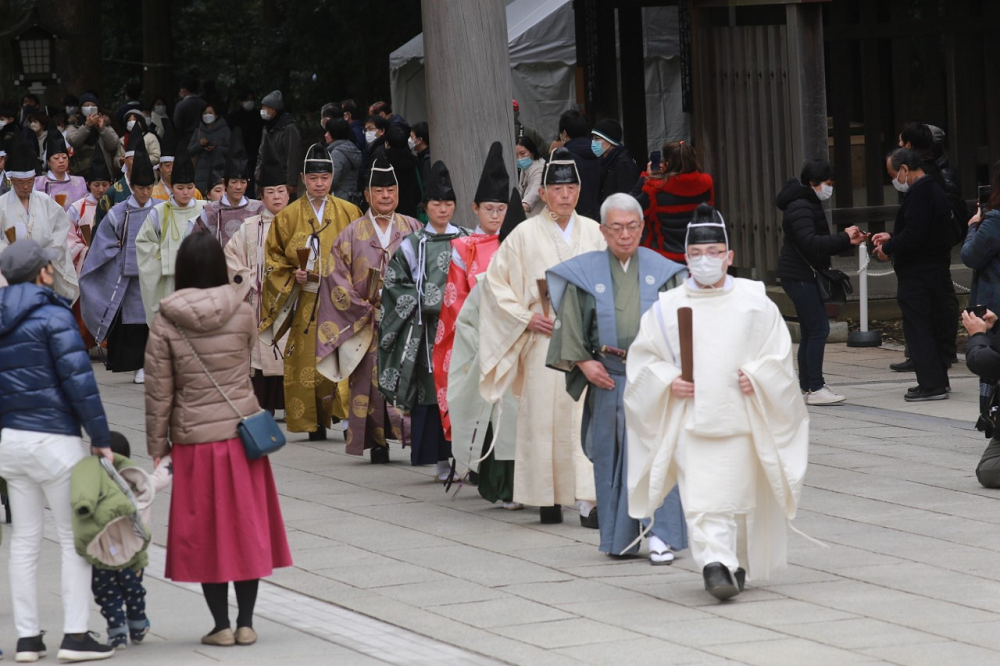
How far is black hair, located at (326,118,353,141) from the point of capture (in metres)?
15.6

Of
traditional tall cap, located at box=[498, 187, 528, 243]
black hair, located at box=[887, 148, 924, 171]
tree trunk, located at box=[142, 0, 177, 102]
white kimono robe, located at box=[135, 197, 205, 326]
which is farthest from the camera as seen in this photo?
tree trunk, located at box=[142, 0, 177, 102]

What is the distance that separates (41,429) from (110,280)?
768cm

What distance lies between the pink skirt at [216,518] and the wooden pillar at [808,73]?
8778 millimetres

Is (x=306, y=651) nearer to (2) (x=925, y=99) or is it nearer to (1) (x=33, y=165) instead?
(1) (x=33, y=165)

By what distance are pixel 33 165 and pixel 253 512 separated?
7840 mm

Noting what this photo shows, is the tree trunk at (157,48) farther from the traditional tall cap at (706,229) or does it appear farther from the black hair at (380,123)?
the traditional tall cap at (706,229)

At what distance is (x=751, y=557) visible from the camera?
6.41 m

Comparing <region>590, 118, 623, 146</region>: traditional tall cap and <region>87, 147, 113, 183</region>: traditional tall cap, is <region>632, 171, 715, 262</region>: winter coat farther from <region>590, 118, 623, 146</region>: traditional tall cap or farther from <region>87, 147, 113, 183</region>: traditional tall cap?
<region>87, 147, 113, 183</region>: traditional tall cap

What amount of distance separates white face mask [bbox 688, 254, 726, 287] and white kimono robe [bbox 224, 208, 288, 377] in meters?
5.17

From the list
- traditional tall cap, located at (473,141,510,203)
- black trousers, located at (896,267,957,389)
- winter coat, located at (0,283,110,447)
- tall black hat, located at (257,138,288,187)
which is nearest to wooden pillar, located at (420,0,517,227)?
tall black hat, located at (257,138,288,187)

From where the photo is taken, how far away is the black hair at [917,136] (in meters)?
11.4

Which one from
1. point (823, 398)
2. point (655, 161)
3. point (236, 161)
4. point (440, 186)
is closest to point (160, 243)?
point (236, 161)

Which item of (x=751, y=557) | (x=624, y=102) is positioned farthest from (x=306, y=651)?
(x=624, y=102)

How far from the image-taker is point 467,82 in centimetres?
1152
